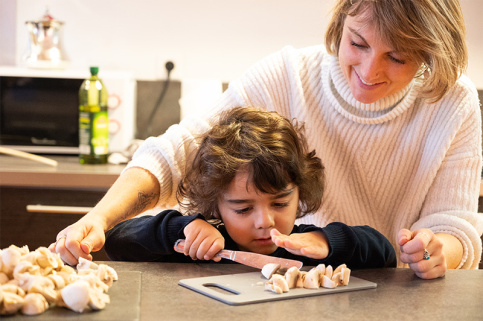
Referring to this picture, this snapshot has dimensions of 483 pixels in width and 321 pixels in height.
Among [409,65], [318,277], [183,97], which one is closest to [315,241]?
[318,277]

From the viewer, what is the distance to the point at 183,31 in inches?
109

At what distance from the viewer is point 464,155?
1.47 meters

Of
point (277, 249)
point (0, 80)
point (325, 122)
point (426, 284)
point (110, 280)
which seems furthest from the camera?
point (0, 80)

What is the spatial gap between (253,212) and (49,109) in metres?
1.51

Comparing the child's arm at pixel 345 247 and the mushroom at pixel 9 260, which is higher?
the mushroom at pixel 9 260

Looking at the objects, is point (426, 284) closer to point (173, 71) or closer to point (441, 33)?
point (441, 33)

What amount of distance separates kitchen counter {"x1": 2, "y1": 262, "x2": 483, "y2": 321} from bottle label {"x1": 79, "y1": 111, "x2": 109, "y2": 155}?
55.0 inches

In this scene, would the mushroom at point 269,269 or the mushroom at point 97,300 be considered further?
the mushroom at point 269,269

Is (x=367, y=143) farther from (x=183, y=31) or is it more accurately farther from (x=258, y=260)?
(x=183, y=31)

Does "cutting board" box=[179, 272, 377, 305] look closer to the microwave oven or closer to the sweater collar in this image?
the sweater collar

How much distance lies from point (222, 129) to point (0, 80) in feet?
4.80

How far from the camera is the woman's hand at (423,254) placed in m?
1.08

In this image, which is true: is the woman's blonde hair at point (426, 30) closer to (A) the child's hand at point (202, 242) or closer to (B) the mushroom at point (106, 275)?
(A) the child's hand at point (202, 242)

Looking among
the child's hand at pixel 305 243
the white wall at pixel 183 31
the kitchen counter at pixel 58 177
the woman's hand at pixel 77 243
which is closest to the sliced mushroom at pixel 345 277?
the child's hand at pixel 305 243
